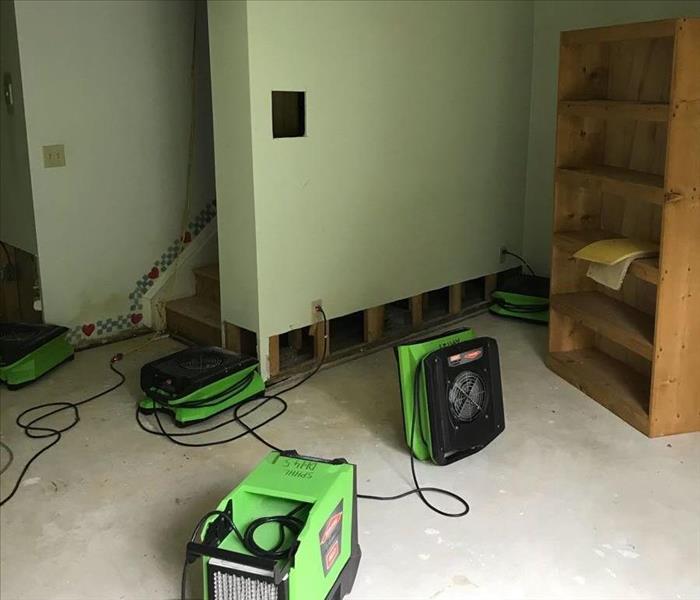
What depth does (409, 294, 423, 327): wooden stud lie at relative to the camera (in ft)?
14.3

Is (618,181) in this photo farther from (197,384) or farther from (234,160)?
(197,384)

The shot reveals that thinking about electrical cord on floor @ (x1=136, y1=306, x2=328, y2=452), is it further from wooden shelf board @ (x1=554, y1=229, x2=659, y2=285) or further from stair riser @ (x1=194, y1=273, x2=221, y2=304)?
wooden shelf board @ (x1=554, y1=229, x2=659, y2=285)

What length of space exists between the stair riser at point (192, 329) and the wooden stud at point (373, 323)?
0.74 meters

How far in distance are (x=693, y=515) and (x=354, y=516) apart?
3.77 feet

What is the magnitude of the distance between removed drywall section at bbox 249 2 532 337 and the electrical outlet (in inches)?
1.3

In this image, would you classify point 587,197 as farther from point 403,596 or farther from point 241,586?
point 241,586

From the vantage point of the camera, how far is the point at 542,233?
481 cm

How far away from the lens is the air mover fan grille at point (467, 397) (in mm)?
2859

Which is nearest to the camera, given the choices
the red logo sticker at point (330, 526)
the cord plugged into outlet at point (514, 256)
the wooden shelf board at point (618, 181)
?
the red logo sticker at point (330, 526)

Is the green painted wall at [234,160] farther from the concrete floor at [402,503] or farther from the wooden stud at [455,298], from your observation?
the wooden stud at [455,298]

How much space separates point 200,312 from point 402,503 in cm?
192

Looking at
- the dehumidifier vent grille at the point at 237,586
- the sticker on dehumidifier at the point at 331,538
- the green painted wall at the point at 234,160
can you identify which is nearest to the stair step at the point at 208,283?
the green painted wall at the point at 234,160

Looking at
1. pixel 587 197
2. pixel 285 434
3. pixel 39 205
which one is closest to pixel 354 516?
pixel 285 434

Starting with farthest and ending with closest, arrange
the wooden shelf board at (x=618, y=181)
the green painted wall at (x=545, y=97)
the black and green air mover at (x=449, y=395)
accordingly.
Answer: the green painted wall at (x=545, y=97) < the wooden shelf board at (x=618, y=181) < the black and green air mover at (x=449, y=395)
